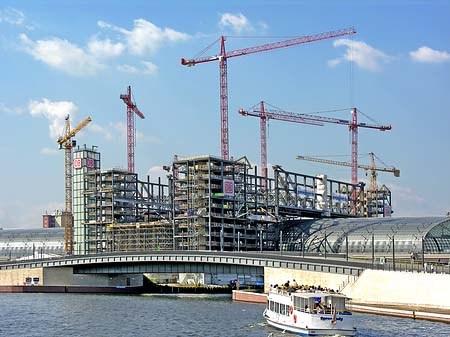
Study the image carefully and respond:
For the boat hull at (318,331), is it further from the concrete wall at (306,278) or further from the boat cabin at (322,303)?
the concrete wall at (306,278)

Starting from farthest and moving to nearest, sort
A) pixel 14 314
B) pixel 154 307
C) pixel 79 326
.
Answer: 1. pixel 154 307
2. pixel 14 314
3. pixel 79 326

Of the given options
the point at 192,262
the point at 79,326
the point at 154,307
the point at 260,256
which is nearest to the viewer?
the point at 79,326

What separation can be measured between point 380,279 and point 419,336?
45220mm

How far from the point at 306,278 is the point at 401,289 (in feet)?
103

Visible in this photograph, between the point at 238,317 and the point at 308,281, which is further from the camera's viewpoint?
the point at 308,281

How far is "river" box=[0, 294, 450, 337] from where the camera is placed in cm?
11106

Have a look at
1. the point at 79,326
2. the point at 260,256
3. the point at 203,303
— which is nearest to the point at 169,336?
the point at 79,326

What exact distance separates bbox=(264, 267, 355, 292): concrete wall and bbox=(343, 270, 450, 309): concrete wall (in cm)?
517

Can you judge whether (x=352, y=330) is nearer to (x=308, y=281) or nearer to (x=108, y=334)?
(x=108, y=334)

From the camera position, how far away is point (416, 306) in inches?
5187

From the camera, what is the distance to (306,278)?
553 feet

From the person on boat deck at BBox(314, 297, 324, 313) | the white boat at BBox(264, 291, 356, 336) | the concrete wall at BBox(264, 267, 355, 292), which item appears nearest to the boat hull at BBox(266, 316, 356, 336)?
the white boat at BBox(264, 291, 356, 336)

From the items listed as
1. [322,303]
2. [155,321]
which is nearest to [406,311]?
[322,303]

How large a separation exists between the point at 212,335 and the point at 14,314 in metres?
49.4
